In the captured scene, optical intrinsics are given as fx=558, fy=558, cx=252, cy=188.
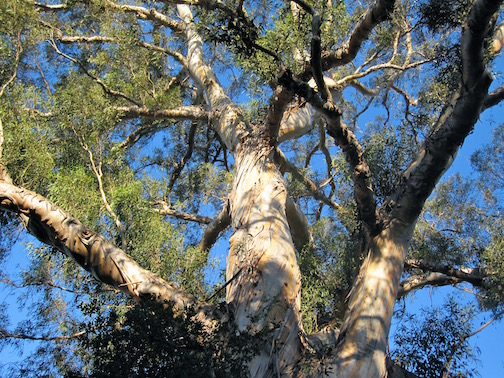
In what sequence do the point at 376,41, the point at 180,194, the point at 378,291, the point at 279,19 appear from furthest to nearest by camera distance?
the point at 180,194
the point at 376,41
the point at 279,19
the point at 378,291

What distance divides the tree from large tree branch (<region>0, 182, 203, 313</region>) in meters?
0.01

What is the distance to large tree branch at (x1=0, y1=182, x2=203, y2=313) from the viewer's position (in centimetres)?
466

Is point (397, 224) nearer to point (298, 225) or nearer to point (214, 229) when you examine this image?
point (298, 225)

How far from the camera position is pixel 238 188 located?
6121 mm

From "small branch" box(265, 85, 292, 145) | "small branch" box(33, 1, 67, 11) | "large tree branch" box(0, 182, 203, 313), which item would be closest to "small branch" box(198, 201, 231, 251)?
"small branch" box(265, 85, 292, 145)

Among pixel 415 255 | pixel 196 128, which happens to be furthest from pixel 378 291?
pixel 196 128

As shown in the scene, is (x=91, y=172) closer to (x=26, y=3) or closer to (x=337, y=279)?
(x=26, y=3)

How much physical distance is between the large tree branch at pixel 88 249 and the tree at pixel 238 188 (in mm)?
14

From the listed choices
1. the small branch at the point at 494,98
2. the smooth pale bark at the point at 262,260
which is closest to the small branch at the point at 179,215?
the smooth pale bark at the point at 262,260

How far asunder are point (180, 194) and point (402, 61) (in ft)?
15.4

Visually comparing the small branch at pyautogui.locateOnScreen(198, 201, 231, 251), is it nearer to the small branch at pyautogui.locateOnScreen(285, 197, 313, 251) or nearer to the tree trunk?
the small branch at pyautogui.locateOnScreen(285, 197, 313, 251)

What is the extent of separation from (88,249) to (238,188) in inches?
76.0

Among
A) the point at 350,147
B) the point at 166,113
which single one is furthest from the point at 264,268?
the point at 166,113

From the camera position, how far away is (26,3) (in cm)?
779
